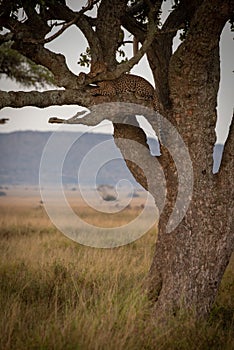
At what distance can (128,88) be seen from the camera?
5.89m

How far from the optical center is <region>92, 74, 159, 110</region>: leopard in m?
5.77

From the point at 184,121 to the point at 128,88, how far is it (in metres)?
0.74

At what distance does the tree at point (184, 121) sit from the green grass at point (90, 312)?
1.36 feet

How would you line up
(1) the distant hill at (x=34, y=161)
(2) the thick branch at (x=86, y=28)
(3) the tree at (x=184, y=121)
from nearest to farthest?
(3) the tree at (x=184, y=121) → (2) the thick branch at (x=86, y=28) → (1) the distant hill at (x=34, y=161)

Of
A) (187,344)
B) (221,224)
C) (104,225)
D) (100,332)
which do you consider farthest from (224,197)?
(104,225)

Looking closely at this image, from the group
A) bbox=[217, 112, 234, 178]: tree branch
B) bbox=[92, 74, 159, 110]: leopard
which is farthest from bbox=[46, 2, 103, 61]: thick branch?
bbox=[217, 112, 234, 178]: tree branch

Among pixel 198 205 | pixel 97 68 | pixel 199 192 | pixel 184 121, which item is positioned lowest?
pixel 198 205

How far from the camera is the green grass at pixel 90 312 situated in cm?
434

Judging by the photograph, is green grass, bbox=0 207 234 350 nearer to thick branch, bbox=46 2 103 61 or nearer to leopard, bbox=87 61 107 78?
leopard, bbox=87 61 107 78

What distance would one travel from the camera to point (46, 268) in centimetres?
784

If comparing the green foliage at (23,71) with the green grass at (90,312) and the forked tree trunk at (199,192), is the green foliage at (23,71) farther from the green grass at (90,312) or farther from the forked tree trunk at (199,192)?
the forked tree trunk at (199,192)

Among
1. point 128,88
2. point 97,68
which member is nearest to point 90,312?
point 128,88

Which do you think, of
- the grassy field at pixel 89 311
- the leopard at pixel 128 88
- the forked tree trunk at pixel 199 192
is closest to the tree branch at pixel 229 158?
the forked tree trunk at pixel 199 192

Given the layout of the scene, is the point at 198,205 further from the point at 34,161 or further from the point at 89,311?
the point at 34,161
